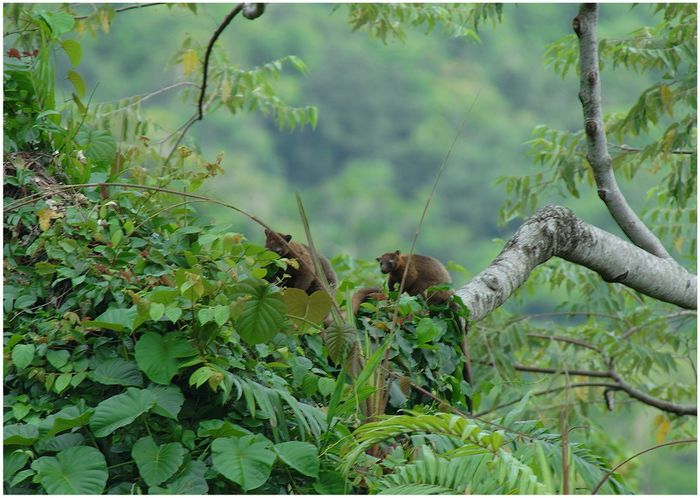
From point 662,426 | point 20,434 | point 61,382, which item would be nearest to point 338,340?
point 61,382

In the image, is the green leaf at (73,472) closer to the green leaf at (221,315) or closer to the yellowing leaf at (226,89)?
the green leaf at (221,315)

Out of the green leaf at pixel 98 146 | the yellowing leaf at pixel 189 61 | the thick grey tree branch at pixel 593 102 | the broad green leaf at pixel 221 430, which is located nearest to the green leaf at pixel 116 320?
the broad green leaf at pixel 221 430

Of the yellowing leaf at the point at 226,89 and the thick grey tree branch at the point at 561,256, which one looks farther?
the yellowing leaf at the point at 226,89

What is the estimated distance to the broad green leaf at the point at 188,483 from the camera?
2.40 metres

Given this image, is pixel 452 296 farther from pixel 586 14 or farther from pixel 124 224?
pixel 586 14

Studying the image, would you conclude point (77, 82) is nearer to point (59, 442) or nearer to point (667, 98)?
point (59, 442)

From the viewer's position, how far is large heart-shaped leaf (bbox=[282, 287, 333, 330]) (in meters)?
2.74

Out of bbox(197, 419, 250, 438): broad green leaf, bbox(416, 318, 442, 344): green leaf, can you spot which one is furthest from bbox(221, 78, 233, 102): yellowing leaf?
bbox(197, 419, 250, 438): broad green leaf

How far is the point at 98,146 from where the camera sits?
136 inches

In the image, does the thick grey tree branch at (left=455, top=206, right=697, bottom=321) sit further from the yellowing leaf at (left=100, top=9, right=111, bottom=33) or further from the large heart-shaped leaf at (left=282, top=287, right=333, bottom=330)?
the yellowing leaf at (left=100, top=9, right=111, bottom=33)

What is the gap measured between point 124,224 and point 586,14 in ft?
7.73

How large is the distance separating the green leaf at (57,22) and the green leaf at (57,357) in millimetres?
1450

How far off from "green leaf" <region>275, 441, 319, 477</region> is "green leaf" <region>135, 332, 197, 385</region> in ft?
1.15

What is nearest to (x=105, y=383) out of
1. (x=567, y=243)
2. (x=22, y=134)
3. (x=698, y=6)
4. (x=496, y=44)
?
(x=22, y=134)
